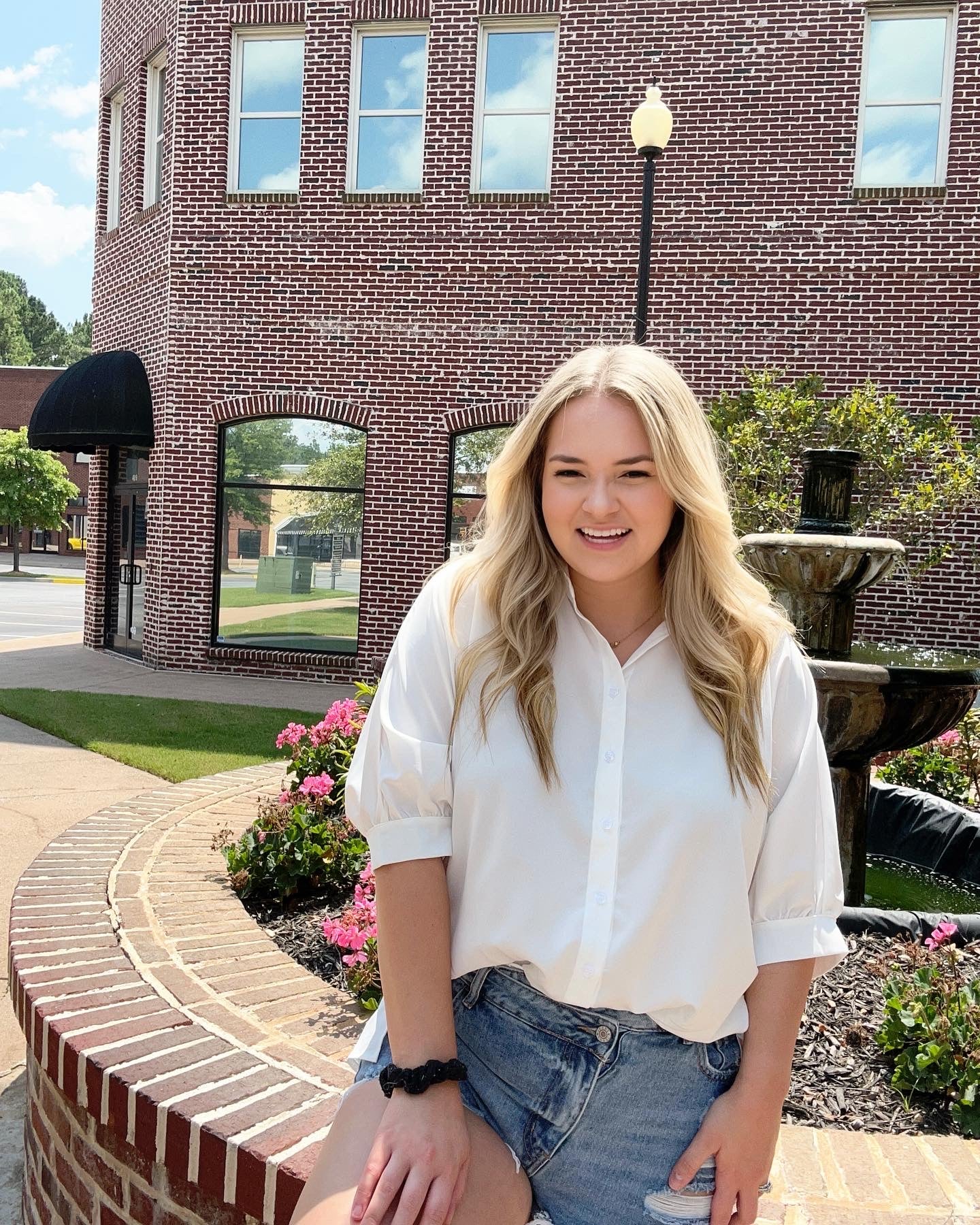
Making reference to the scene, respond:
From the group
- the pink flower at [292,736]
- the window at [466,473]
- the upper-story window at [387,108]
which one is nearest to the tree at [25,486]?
the upper-story window at [387,108]

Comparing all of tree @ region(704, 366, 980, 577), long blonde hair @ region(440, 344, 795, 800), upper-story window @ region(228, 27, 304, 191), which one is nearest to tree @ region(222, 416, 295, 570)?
upper-story window @ region(228, 27, 304, 191)

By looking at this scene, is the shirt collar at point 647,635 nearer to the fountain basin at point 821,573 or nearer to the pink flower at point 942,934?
the pink flower at point 942,934

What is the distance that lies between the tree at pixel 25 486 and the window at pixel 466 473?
30.2 meters

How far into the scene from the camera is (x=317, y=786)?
427 cm

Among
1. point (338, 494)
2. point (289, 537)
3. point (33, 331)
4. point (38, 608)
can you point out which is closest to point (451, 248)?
point (338, 494)

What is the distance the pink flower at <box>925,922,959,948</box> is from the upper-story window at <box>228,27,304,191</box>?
38.0 ft

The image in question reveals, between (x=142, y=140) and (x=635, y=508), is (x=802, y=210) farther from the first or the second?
(x=635, y=508)

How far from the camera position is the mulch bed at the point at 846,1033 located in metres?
2.79

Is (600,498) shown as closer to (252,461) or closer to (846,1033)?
(846,1033)

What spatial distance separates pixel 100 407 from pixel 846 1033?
12.4 meters

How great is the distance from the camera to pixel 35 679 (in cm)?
1254

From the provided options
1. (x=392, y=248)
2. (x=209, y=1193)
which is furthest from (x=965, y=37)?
(x=209, y=1193)

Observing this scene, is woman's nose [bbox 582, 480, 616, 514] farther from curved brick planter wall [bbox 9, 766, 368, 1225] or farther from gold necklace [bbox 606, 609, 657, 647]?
curved brick planter wall [bbox 9, 766, 368, 1225]

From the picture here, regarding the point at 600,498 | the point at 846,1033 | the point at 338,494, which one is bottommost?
the point at 846,1033
